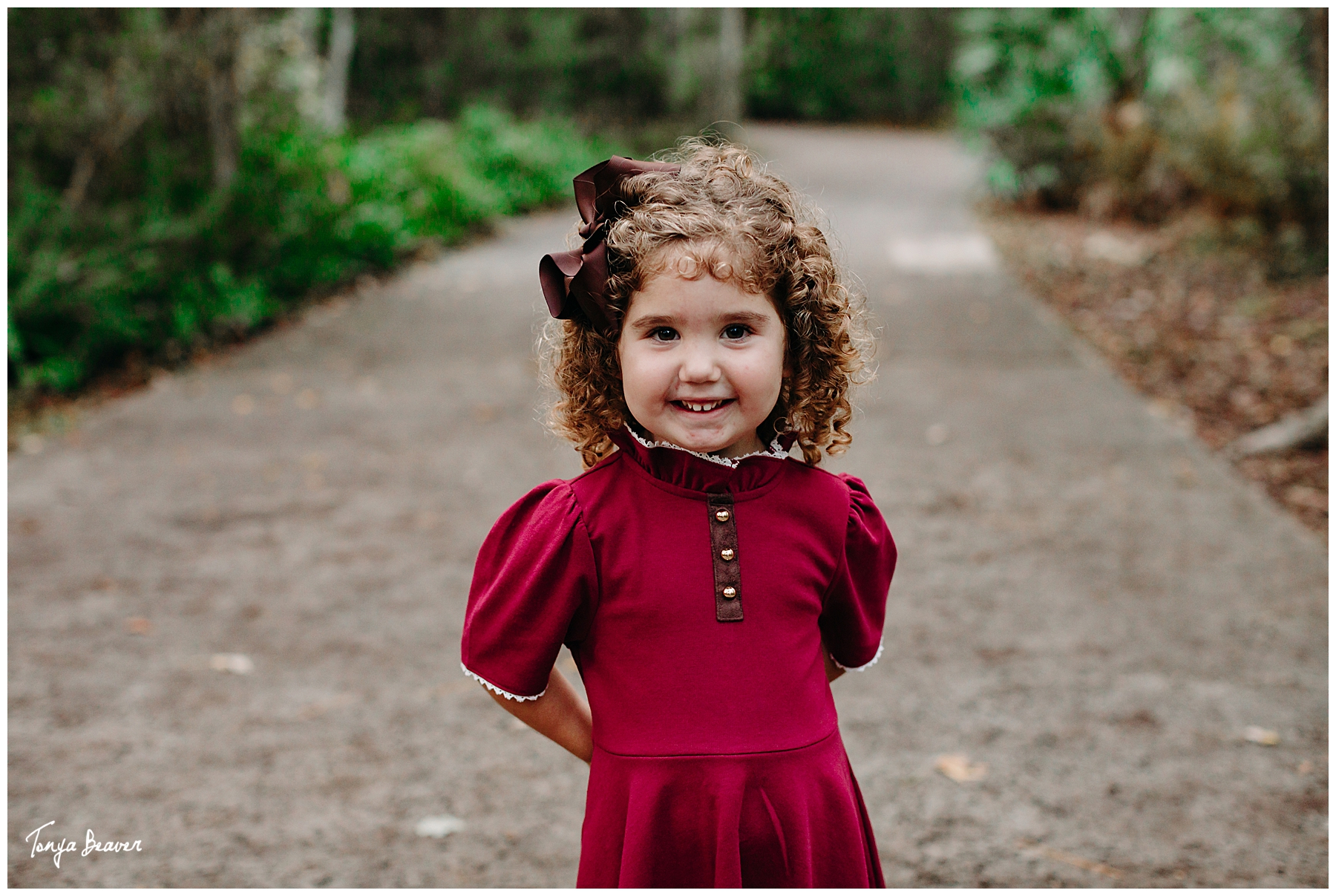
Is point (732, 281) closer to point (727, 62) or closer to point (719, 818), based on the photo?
point (719, 818)

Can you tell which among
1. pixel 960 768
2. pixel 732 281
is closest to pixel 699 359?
pixel 732 281

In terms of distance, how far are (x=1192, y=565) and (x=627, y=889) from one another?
11.5 feet

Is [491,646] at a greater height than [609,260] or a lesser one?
lesser

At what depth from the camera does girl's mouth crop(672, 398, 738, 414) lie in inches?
60.6

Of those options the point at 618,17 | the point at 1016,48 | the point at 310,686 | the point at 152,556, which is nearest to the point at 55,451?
the point at 152,556

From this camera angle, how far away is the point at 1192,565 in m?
4.41

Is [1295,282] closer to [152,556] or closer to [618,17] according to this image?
[152,556]

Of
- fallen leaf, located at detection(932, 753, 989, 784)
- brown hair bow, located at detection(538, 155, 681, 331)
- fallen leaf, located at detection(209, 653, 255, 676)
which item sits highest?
brown hair bow, located at detection(538, 155, 681, 331)

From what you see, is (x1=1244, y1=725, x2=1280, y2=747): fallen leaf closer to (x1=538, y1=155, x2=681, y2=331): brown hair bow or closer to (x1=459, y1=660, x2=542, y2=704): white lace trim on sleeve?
(x1=459, y1=660, x2=542, y2=704): white lace trim on sleeve

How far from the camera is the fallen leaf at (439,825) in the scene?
9.34 ft

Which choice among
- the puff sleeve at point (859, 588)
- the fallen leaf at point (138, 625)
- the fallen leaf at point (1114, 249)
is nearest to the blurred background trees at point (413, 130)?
the fallen leaf at point (1114, 249)

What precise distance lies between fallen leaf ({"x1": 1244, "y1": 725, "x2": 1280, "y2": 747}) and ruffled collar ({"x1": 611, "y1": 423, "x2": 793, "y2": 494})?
2.31 meters

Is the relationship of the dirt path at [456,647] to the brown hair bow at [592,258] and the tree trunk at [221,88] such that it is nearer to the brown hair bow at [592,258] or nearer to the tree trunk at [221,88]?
the brown hair bow at [592,258]
